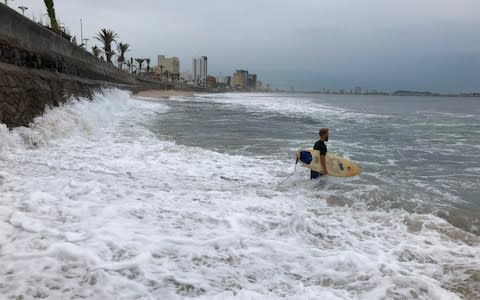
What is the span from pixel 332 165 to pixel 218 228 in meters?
3.68

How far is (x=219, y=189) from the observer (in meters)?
6.78

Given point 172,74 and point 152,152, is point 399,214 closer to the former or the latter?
point 152,152

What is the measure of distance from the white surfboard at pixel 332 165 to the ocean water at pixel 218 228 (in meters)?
0.23

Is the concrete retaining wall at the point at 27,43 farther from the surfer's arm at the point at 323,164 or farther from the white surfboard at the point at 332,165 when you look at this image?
the surfer's arm at the point at 323,164

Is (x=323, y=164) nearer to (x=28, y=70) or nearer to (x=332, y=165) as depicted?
(x=332, y=165)

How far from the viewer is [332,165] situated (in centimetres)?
770

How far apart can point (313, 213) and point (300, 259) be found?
1745 millimetres

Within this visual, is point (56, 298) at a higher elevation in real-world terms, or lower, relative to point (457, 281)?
higher

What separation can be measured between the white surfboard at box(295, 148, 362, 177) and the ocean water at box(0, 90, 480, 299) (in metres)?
0.23

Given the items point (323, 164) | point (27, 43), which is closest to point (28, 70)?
point (27, 43)

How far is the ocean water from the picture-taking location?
3.46 meters

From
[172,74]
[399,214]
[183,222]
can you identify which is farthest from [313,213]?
[172,74]

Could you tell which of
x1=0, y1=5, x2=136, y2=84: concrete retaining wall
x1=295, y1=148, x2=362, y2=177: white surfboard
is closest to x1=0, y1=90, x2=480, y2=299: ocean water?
x1=295, y1=148, x2=362, y2=177: white surfboard

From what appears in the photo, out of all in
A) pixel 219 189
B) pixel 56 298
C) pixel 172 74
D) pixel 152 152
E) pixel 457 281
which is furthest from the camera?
pixel 172 74
